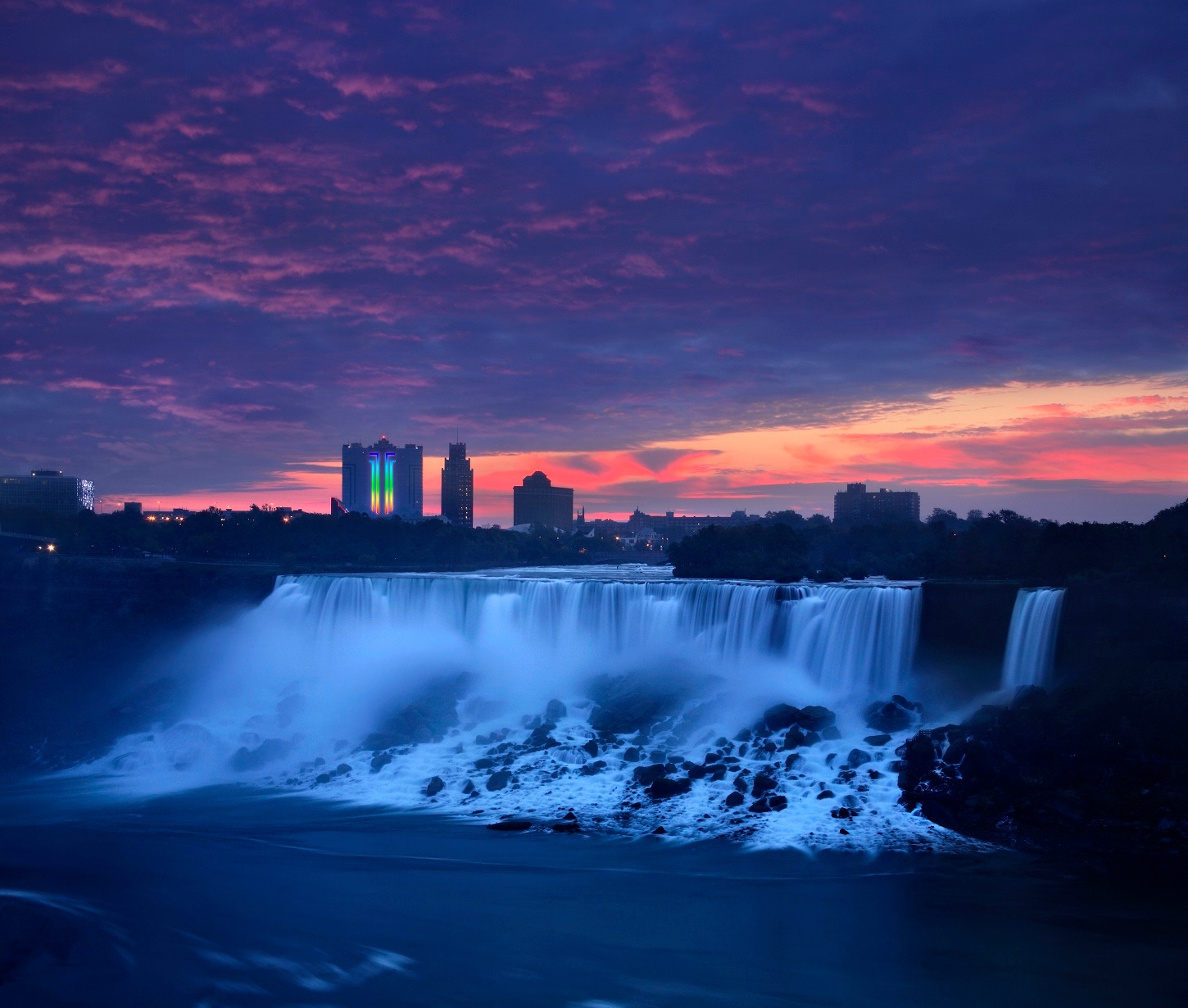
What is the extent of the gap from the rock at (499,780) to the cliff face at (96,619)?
60.2 ft

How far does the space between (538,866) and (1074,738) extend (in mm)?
13443

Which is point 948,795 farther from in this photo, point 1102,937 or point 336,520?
point 336,520

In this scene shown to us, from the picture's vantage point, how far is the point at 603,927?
16.1m

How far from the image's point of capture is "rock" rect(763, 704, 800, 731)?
86.0 feet

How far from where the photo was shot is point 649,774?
23656 millimetres

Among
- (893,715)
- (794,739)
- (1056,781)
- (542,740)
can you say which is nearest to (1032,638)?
(893,715)

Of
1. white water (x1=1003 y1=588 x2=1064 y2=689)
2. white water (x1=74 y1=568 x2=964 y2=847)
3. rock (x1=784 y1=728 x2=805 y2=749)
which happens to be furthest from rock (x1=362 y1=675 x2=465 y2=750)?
white water (x1=1003 y1=588 x2=1064 y2=689)

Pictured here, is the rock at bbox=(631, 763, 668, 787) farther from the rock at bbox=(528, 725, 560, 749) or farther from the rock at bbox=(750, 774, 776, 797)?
the rock at bbox=(528, 725, 560, 749)

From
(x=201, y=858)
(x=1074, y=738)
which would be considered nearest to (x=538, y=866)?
(x=201, y=858)

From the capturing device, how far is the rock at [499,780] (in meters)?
24.2

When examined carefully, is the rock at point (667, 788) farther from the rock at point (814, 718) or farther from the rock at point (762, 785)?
the rock at point (814, 718)

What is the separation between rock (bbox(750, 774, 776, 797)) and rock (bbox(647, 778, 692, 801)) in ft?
5.61

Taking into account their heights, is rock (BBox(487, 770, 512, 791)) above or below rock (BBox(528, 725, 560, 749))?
below

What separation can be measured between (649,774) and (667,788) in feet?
3.50
